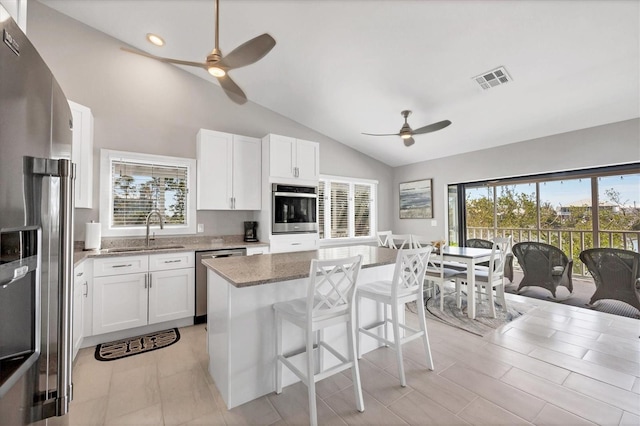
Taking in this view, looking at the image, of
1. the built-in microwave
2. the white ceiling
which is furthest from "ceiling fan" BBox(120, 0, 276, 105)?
the built-in microwave

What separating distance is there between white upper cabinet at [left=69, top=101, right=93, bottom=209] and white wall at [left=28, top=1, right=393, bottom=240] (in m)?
0.28

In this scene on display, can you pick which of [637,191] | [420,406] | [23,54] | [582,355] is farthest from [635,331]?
[23,54]

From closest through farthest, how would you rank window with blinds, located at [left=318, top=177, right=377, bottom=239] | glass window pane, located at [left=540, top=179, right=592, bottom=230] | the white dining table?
the white dining table
glass window pane, located at [left=540, top=179, right=592, bottom=230]
window with blinds, located at [left=318, top=177, right=377, bottom=239]

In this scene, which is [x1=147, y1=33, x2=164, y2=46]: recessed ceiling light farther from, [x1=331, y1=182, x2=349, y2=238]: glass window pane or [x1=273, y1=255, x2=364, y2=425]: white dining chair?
[x1=273, y1=255, x2=364, y2=425]: white dining chair

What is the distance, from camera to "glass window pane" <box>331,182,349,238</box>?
5508mm

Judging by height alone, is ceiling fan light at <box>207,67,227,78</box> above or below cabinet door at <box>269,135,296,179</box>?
above

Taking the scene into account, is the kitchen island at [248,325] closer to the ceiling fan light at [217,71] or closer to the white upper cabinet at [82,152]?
the ceiling fan light at [217,71]

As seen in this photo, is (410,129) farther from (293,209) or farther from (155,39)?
(155,39)

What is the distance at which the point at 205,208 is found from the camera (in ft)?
12.2

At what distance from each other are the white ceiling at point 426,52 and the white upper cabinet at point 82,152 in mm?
1260

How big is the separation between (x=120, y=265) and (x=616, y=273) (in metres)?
5.83

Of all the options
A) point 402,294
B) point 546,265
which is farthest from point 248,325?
point 546,265

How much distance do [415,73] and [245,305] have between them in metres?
3.17

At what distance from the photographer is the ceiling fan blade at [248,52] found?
6.72 ft
